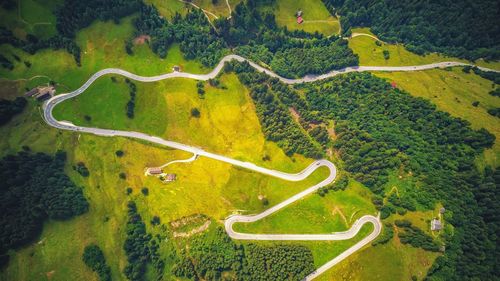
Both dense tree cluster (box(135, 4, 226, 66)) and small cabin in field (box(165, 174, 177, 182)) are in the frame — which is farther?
dense tree cluster (box(135, 4, 226, 66))

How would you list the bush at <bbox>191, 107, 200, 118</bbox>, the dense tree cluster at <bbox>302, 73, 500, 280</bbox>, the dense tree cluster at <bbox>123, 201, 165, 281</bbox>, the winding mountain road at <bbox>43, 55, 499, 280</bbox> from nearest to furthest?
the dense tree cluster at <bbox>302, 73, 500, 280</bbox>
the dense tree cluster at <bbox>123, 201, 165, 281</bbox>
the winding mountain road at <bbox>43, 55, 499, 280</bbox>
the bush at <bbox>191, 107, 200, 118</bbox>

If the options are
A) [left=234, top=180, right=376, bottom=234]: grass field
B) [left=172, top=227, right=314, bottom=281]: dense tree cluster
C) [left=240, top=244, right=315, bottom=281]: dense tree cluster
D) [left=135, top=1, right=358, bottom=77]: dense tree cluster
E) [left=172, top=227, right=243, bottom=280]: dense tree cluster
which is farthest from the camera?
[left=135, top=1, right=358, bottom=77]: dense tree cluster

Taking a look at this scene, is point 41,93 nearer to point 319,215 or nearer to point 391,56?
Result: point 319,215

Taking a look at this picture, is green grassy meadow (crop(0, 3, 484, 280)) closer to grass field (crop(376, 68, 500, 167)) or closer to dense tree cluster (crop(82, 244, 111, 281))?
grass field (crop(376, 68, 500, 167))

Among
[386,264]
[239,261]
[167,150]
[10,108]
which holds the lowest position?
[239,261]

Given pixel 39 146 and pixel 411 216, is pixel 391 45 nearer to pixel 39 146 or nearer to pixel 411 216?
pixel 411 216

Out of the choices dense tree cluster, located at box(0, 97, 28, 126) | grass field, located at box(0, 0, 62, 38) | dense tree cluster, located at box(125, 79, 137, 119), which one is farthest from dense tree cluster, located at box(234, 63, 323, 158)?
dense tree cluster, located at box(0, 97, 28, 126)

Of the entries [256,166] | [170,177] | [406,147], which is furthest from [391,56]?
[170,177]
